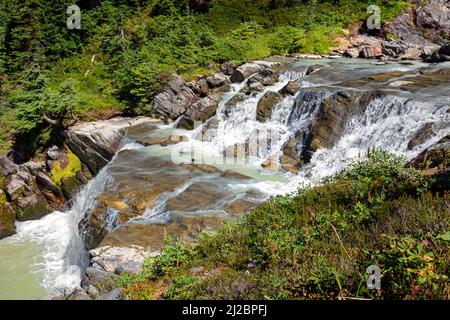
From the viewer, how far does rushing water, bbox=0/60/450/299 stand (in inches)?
527

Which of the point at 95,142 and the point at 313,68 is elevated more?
the point at 313,68

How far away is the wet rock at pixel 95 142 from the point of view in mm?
19578

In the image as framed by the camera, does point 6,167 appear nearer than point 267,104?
No

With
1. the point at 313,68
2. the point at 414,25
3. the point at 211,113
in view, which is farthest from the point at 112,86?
the point at 414,25

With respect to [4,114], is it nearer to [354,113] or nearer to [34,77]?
[34,77]

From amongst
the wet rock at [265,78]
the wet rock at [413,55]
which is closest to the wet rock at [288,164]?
the wet rock at [265,78]

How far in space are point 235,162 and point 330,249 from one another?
11.8 m

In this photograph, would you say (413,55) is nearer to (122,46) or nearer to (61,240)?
(122,46)

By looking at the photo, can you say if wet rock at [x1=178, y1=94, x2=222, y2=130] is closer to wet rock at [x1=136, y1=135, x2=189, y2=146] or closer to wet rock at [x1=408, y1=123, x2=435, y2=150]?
wet rock at [x1=136, y1=135, x2=189, y2=146]

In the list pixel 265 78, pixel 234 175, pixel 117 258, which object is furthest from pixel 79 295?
pixel 265 78

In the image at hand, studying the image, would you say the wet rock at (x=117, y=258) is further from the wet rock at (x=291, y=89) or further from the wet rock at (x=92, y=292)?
the wet rock at (x=291, y=89)

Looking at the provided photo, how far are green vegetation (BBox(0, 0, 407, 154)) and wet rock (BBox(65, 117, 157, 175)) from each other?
1.71 meters

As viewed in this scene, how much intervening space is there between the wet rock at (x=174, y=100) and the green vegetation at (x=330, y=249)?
14.8 m

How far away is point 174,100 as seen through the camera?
22.5 metres
